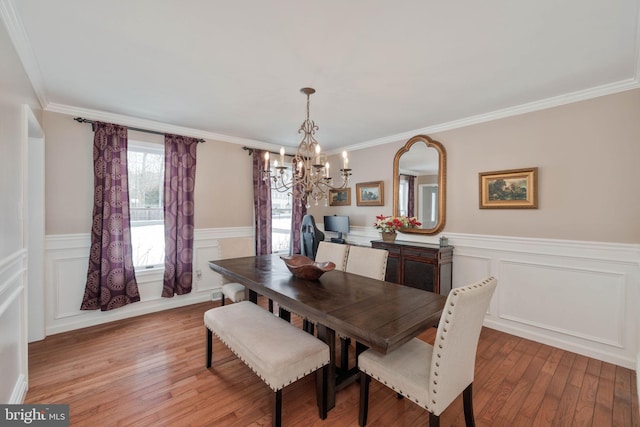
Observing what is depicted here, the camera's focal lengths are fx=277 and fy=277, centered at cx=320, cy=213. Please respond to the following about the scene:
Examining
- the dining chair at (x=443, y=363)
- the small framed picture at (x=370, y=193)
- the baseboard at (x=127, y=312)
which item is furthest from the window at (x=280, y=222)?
the dining chair at (x=443, y=363)

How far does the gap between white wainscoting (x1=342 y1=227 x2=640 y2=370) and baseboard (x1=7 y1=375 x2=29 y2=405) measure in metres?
4.14

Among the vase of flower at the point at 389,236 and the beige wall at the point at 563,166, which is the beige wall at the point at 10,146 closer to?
the vase of flower at the point at 389,236

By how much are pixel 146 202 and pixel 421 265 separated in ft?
12.0

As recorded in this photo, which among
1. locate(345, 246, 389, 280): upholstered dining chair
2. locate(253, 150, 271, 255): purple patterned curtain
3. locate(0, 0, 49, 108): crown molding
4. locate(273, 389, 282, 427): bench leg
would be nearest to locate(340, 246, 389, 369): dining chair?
locate(345, 246, 389, 280): upholstered dining chair

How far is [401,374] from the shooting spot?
154cm

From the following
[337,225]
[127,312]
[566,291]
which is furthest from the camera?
[337,225]

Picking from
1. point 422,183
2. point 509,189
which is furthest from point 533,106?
point 422,183

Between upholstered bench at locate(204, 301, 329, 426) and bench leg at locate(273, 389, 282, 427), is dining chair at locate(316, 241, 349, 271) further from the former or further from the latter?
bench leg at locate(273, 389, 282, 427)

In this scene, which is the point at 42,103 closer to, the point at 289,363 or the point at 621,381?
the point at 289,363

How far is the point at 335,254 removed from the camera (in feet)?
10.0

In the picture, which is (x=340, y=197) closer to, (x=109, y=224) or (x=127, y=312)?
(x=109, y=224)

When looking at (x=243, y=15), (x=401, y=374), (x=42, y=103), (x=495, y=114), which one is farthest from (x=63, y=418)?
(x=495, y=114)

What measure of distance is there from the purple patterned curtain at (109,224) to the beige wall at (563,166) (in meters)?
4.01

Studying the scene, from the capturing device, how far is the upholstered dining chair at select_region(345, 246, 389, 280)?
2.66 m
